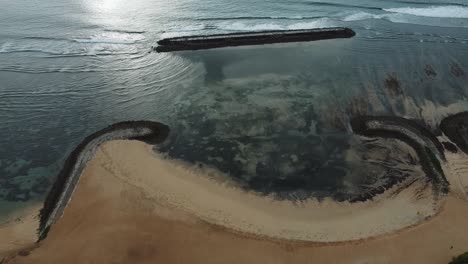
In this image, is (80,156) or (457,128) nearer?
(80,156)

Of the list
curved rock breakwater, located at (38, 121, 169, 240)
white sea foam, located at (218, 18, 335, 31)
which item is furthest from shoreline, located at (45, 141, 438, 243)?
white sea foam, located at (218, 18, 335, 31)

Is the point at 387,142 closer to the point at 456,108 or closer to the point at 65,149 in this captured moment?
the point at 456,108

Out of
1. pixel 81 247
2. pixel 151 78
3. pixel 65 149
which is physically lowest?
pixel 81 247

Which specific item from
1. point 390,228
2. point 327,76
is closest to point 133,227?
point 390,228

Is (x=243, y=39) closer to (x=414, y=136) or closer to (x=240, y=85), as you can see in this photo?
(x=240, y=85)

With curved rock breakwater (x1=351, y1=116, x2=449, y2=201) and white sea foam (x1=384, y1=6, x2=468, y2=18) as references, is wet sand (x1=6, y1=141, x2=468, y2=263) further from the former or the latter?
white sea foam (x1=384, y1=6, x2=468, y2=18)

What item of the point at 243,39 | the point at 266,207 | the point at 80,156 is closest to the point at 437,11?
the point at 243,39
